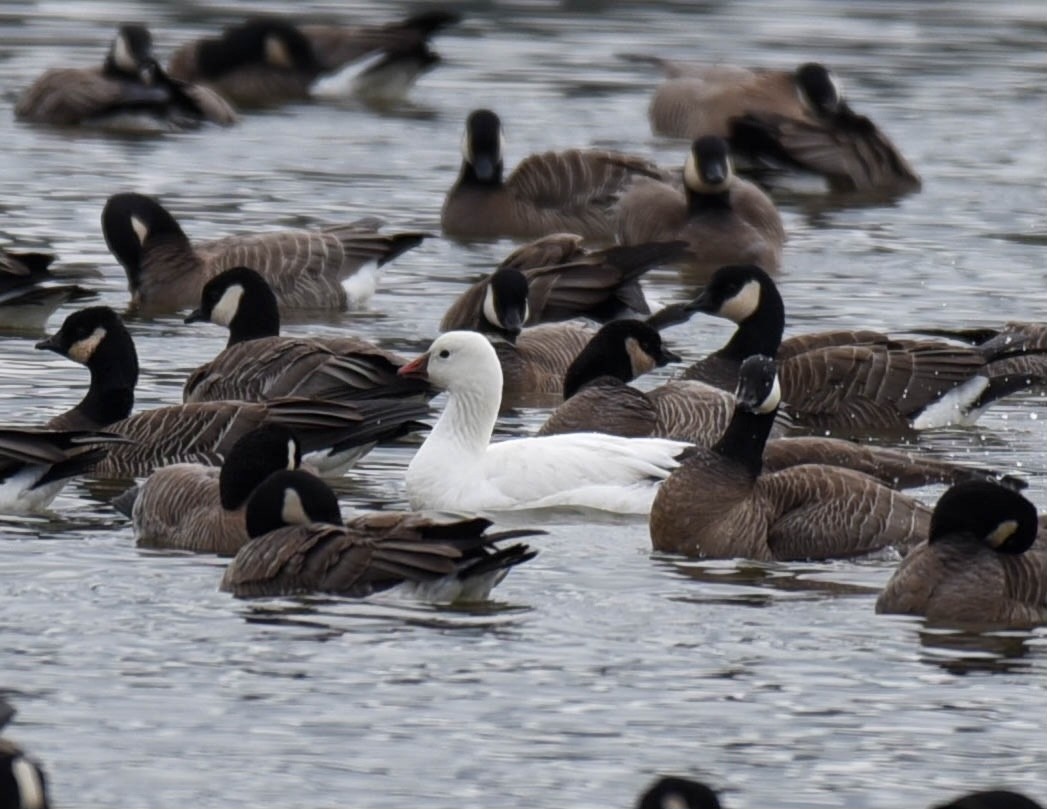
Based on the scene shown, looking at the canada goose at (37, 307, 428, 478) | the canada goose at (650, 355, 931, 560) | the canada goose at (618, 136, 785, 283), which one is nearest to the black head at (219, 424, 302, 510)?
the canada goose at (37, 307, 428, 478)

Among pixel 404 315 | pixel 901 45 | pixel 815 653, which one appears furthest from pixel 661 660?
pixel 901 45

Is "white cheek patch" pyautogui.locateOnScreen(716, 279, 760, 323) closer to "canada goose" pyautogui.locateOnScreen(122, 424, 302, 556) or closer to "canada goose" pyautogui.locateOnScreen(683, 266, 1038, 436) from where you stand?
"canada goose" pyautogui.locateOnScreen(683, 266, 1038, 436)

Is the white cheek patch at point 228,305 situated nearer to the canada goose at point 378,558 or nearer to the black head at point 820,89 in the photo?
the canada goose at point 378,558

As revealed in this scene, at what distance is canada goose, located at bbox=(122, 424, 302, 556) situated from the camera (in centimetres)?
1109

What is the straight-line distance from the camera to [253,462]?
36.5 feet

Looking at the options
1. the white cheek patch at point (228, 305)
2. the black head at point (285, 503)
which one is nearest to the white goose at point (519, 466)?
the black head at point (285, 503)

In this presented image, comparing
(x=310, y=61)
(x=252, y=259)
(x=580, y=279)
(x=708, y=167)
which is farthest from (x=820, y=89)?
(x=580, y=279)

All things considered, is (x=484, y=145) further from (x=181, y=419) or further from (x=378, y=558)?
(x=378, y=558)

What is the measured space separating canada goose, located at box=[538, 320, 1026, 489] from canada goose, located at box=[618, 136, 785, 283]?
5.68m

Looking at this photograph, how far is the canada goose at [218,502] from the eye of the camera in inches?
436

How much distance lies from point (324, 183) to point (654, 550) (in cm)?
1206

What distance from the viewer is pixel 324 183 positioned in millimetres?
22922

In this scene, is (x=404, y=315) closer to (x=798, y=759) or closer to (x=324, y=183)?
(x=324, y=183)

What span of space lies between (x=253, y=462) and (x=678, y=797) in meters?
4.61
